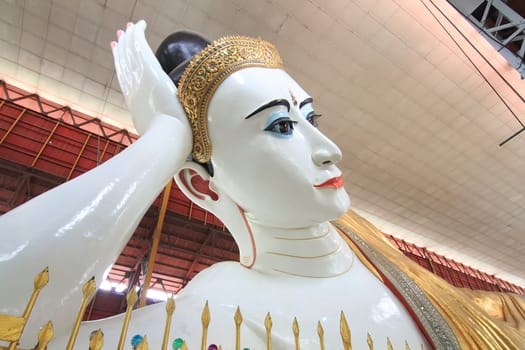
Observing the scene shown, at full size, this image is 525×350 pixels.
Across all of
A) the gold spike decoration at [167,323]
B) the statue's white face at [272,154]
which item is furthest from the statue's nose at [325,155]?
the gold spike decoration at [167,323]

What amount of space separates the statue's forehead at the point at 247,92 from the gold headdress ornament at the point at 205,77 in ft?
0.10

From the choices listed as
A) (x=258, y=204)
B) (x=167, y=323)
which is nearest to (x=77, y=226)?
(x=167, y=323)

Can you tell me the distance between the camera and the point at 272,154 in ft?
4.14

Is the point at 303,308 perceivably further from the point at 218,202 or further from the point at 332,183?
the point at 218,202

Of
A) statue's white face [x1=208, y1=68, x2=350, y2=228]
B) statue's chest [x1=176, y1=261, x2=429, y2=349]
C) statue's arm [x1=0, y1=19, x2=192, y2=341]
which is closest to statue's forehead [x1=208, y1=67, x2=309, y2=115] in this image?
statue's white face [x1=208, y1=68, x2=350, y2=228]

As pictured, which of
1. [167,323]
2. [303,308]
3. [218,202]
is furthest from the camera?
[218,202]

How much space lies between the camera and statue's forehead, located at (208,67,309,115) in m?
1.29

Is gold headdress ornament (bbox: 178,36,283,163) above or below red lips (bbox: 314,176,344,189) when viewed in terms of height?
above

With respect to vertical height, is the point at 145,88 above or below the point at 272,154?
above

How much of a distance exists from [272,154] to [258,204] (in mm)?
221

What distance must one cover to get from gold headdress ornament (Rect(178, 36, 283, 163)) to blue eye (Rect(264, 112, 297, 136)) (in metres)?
0.27

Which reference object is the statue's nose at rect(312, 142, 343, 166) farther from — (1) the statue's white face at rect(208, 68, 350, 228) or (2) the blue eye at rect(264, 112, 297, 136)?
(2) the blue eye at rect(264, 112, 297, 136)

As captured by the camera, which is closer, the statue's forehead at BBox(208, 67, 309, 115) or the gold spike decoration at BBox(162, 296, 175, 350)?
the gold spike decoration at BBox(162, 296, 175, 350)

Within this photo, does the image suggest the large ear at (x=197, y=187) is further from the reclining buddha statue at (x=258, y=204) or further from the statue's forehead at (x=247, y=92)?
the statue's forehead at (x=247, y=92)
